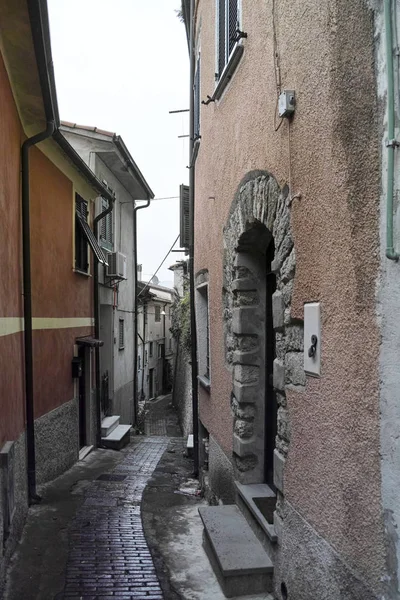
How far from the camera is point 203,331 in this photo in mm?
8109

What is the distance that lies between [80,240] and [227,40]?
18.2 feet

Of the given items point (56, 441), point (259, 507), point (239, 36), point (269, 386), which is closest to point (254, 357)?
point (269, 386)

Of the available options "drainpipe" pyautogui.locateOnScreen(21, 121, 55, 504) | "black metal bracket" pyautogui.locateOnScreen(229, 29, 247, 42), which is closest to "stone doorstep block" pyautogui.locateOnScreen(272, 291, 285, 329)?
"black metal bracket" pyautogui.locateOnScreen(229, 29, 247, 42)

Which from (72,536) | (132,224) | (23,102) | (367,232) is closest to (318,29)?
(367,232)

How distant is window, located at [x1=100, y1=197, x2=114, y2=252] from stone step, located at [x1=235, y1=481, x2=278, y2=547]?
8504 millimetres

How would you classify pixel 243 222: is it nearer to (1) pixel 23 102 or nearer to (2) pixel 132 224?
(1) pixel 23 102

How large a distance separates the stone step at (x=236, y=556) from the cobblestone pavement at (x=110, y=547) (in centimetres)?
54

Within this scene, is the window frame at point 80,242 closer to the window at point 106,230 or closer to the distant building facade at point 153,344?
the window at point 106,230

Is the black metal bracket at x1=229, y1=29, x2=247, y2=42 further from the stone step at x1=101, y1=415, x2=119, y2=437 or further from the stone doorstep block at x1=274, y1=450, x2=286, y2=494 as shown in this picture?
the stone step at x1=101, y1=415, x2=119, y2=437

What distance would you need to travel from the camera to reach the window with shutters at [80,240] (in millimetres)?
9605

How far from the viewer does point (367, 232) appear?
241 centimetres

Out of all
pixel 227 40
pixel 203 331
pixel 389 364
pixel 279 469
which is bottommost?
pixel 279 469

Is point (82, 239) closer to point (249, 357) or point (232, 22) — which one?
point (232, 22)

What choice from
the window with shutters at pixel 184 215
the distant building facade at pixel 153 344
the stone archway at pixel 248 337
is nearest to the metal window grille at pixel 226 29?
the stone archway at pixel 248 337
